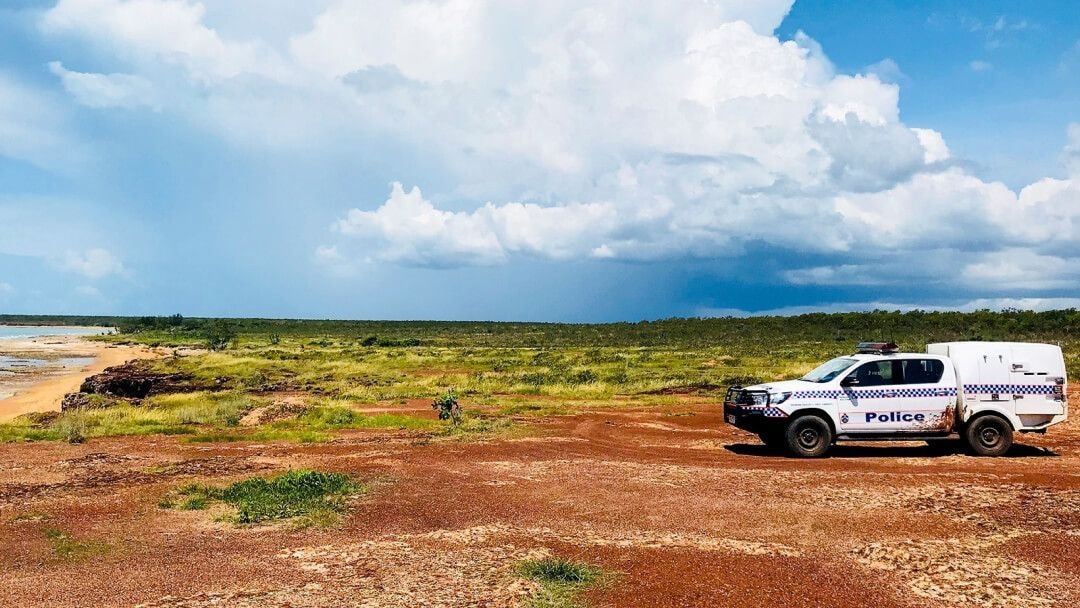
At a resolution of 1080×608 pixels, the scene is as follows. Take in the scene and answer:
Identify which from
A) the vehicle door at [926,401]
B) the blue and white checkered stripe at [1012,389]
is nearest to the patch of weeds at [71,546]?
the vehicle door at [926,401]

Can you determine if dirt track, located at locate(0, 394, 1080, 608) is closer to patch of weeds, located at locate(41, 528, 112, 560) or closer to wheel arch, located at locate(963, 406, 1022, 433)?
patch of weeds, located at locate(41, 528, 112, 560)

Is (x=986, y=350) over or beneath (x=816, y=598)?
over

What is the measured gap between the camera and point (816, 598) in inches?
327

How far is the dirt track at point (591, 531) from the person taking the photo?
28.1 feet

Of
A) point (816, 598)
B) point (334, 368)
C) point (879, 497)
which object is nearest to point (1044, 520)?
point (879, 497)

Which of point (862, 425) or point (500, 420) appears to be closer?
point (862, 425)

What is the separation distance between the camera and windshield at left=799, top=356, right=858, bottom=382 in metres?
Result: 17.4

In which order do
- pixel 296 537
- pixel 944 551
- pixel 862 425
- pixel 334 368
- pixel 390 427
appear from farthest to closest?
pixel 334 368, pixel 390 427, pixel 862 425, pixel 296 537, pixel 944 551

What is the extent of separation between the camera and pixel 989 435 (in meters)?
17.2

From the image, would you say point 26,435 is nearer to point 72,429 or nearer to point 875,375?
point 72,429

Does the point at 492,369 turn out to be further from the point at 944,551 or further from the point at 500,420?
the point at 944,551

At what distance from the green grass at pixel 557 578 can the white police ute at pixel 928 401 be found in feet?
29.4

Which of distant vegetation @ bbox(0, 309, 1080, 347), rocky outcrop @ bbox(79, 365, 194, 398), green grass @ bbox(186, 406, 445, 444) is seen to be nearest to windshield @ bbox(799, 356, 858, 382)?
green grass @ bbox(186, 406, 445, 444)

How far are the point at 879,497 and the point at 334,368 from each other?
131 ft
